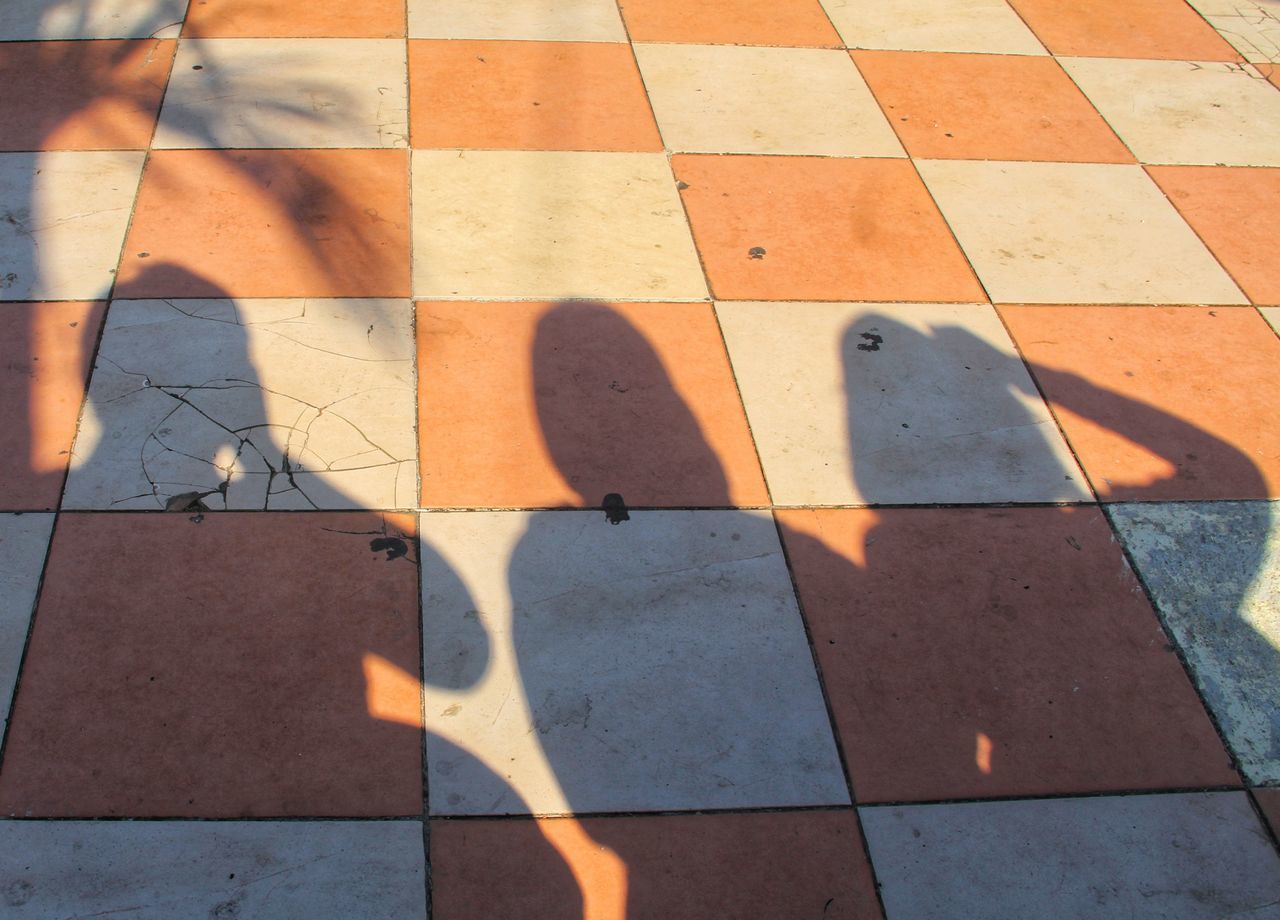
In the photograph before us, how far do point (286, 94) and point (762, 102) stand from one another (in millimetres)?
2519

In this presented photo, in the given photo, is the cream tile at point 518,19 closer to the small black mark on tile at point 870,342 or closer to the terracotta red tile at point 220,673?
the small black mark on tile at point 870,342

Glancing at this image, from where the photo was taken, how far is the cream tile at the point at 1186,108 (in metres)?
6.31

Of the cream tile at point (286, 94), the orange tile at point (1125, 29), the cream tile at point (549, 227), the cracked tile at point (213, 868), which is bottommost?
the cracked tile at point (213, 868)

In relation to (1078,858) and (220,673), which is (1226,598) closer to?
(1078,858)

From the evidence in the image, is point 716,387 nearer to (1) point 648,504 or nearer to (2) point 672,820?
(1) point 648,504

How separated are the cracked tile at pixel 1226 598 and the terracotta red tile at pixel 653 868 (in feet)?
4.64

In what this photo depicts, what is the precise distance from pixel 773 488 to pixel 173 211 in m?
2.99

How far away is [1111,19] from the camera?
738cm

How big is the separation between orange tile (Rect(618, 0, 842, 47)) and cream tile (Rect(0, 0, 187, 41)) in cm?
261

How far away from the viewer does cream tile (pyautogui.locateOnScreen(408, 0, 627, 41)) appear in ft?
21.4

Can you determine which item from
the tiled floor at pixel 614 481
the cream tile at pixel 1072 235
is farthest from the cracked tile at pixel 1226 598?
the cream tile at pixel 1072 235

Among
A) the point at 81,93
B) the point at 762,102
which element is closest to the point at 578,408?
the point at 762,102

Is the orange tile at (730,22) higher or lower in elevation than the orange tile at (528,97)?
higher

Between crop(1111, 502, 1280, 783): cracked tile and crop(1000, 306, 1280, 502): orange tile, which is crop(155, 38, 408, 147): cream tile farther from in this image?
crop(1111, 502, 1280, 783): cracked tile
